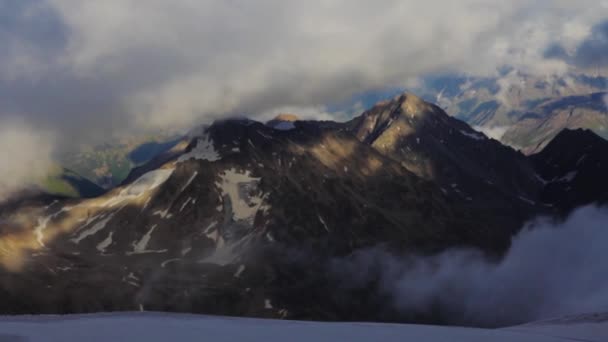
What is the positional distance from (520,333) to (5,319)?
1937 cm

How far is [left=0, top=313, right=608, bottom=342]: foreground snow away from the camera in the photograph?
17.1 meters

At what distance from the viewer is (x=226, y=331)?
715 inches

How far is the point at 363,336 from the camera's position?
58.5 ft

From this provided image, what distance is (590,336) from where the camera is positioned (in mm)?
19703

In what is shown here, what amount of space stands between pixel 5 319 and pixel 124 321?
4927 millimetres

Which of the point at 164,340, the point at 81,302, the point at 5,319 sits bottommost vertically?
the point at 164,340

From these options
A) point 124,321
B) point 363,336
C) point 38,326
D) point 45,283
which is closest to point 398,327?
point 363,336

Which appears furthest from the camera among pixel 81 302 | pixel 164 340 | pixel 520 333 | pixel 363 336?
pixel 81 302

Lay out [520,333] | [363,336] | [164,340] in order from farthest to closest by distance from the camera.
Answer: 1. [520,333]
2. [363,336]
3. [164,340]

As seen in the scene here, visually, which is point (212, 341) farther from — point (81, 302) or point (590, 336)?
point (81, 302)

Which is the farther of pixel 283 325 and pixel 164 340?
pixel 283 325

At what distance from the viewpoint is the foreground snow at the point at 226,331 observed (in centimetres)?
1706

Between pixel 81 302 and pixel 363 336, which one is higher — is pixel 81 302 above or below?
above

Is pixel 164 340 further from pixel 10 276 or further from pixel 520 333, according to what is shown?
pixel 10 276
